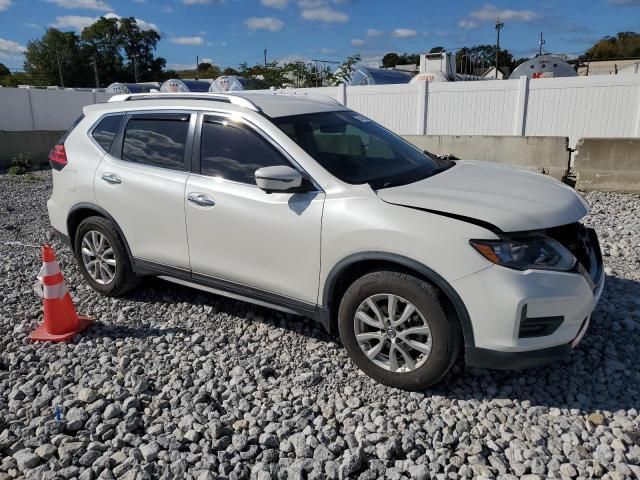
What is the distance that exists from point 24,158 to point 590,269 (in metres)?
14.9

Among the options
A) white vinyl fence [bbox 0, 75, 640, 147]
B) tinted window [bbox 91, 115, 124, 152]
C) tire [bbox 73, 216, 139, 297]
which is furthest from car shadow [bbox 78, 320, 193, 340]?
white vinyl fence [bbox 0, 75, 640, 147]

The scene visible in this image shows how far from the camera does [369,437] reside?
2936 millimetres

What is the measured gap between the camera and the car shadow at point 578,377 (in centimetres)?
328

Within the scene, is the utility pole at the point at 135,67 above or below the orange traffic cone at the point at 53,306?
above

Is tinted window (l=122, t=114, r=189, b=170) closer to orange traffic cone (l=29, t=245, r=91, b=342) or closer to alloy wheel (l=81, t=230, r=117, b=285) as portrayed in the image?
alloy wheel (l=81, t=230, r=117, b=285)

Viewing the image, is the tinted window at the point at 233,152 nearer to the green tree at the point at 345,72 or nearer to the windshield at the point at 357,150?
the windshield at the point at 357,150

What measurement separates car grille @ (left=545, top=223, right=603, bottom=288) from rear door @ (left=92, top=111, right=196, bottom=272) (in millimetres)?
2655

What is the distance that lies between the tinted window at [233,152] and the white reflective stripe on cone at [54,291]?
149 cm

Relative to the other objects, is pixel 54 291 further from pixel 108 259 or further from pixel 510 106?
pixel 510 106

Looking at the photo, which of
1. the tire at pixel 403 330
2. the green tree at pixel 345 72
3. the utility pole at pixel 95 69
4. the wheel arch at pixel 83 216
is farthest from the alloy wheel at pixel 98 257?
the utility pole at pixel 95 69

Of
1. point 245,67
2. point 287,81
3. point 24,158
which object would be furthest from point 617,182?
point 245,67

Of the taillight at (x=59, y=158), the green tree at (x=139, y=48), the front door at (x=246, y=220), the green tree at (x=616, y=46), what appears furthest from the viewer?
the green tree at (x=139, y=48)

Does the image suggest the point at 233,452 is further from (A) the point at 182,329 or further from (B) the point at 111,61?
(B) the point at 111,61

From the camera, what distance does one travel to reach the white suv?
2.96 metres
